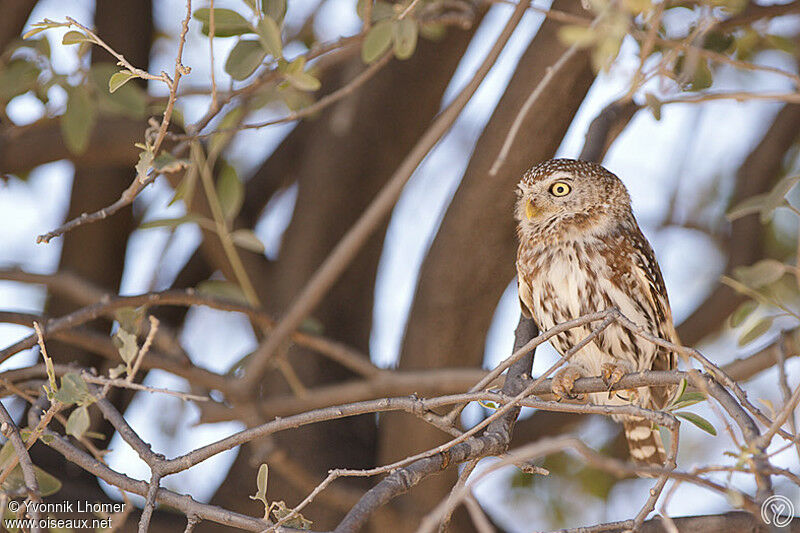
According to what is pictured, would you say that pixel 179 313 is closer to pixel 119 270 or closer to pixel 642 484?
pixel 119 270

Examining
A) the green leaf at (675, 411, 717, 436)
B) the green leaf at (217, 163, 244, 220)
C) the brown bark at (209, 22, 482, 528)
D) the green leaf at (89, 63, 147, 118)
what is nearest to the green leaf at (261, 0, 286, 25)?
the green leaf at (89, 63, 147, 118)

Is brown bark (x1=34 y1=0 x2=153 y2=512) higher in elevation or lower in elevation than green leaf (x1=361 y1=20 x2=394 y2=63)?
higher

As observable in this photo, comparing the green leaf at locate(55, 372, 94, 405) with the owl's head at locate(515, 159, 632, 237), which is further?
the owl's head at locate(515, 159, 632, 237)

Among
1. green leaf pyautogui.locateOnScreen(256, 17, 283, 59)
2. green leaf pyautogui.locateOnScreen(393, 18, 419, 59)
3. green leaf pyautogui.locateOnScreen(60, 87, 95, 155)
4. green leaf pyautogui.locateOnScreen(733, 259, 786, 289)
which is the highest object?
green leaf pyautogui.locateOnScreen(60, 87, 95, 155)

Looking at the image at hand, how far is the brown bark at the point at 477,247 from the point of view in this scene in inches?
Answer: 117

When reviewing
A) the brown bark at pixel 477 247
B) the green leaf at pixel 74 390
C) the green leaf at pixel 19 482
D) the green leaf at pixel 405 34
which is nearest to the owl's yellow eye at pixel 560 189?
the brown bark at pixel 477 247

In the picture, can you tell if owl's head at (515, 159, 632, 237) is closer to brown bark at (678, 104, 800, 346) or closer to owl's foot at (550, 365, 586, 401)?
owl's foot at (550, 365, 586, 401)

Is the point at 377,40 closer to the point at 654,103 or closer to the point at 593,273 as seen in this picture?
the point at 654,103

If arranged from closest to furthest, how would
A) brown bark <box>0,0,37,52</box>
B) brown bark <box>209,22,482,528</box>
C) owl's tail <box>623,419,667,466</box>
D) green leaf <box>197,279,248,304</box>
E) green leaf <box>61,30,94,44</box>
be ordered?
green leaf <box>61,30,94,44</box>, owl's tail <box>623,419,667,466</box>, green leaf <box>197,279,248,304</box>, brown bark <box>0,0,37,52</box>, brown bark <box>209,22,482,528</box>

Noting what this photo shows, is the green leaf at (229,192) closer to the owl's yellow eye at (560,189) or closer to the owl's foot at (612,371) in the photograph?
the owl's yellow eye at (560,189)

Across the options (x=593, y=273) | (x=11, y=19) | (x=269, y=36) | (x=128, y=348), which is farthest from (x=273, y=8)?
(x=11, y=19)

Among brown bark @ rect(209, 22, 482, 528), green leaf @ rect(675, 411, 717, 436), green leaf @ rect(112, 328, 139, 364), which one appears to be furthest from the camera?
brown bark @ rect(209, 22, 482, 528)

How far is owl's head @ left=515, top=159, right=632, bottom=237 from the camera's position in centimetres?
287

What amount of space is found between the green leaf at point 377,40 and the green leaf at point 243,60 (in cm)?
30
